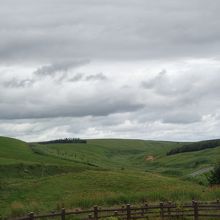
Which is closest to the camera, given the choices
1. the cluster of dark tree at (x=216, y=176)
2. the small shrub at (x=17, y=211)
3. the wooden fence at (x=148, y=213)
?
the wooden fence at (x=148, y=213)

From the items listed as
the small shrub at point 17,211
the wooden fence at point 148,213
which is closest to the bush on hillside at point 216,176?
the small shrub at point 17,211

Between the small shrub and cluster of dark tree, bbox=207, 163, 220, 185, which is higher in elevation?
cluster of dark tree, bbox=207, 163, 220, 185

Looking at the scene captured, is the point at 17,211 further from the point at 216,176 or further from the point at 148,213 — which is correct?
the point at 216,176

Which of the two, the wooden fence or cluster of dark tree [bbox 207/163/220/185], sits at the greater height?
cluster of dark tree [bbox 207/163/220/185]

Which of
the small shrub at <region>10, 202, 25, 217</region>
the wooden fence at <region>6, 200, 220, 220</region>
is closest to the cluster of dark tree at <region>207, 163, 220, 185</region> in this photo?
the small shrub at <region>10, 202, 25, 217</region>

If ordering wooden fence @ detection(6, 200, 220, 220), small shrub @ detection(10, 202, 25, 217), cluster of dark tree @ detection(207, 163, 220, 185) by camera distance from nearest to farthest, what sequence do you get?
wooden fence @ detection(6, 200, 220, 220), small shrub @ detection(10, 202, 25, 217), cluster of dark tree @ detection(207, 163, 220, 185)

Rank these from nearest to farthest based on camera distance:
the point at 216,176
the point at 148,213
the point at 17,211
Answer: the point at 148,213, the point at 17,211, the point at 216,176

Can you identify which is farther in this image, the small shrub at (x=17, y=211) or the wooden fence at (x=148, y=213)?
the small shrub at (x=17, y=211)

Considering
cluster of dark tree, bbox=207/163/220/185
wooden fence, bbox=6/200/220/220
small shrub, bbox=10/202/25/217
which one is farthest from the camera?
cluster of dark tree, bbox=207/163/220/185

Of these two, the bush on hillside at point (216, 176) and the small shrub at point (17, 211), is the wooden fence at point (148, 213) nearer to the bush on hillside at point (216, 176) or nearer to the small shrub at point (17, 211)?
the small shrub at point (17, 211)

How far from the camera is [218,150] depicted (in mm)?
140250

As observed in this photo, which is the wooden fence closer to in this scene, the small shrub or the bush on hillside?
the small shrub

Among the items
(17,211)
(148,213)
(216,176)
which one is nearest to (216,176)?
(216,176)

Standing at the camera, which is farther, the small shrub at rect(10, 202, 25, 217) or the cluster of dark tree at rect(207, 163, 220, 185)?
the cluster of dark tree at rect(207, 163, 220, 185)
